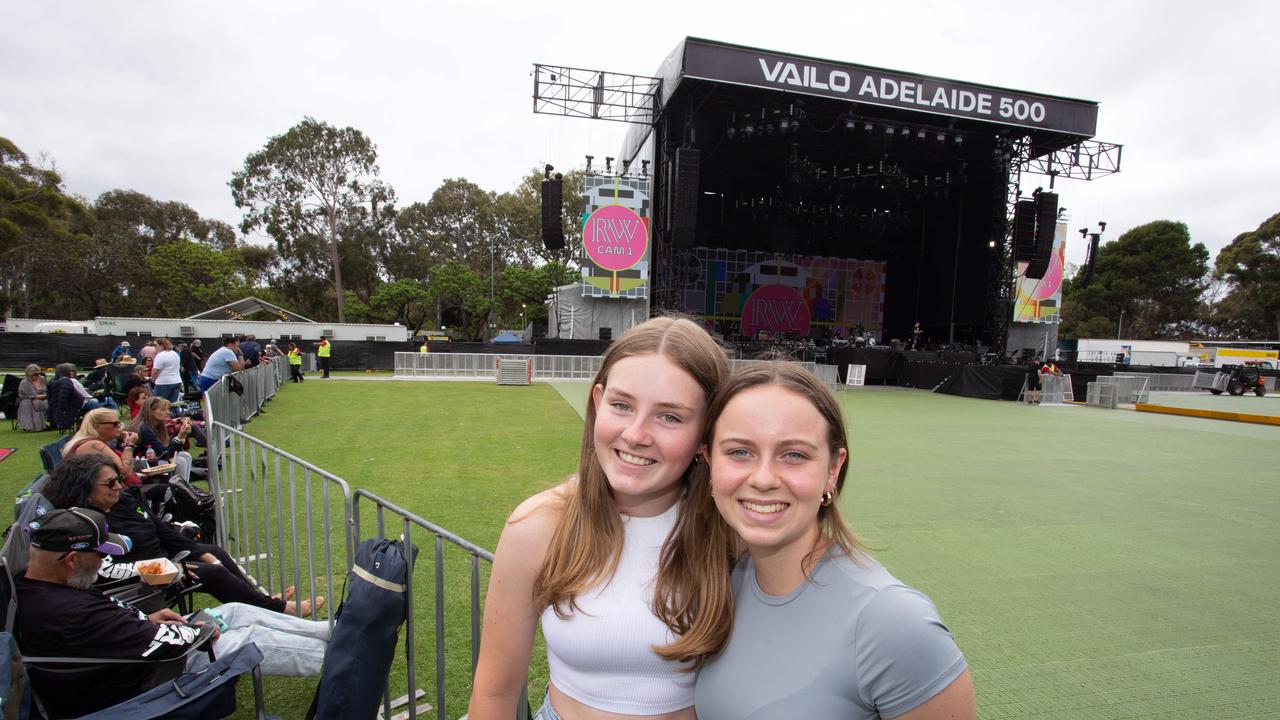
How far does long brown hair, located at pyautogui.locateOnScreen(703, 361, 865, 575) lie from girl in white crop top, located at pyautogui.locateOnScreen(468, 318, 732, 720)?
0.07 m

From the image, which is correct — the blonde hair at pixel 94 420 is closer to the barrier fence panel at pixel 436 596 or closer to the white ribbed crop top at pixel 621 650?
the barrier fence panel at pixel 436 596

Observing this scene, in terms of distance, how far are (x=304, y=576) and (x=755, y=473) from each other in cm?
428

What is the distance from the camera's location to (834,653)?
3.21 feet

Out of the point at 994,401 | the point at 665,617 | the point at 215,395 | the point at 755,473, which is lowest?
the point at 994,401

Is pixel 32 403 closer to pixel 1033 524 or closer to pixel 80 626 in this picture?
pixel 80 626

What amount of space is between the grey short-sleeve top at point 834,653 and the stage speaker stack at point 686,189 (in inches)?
624

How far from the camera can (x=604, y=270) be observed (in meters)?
20.2

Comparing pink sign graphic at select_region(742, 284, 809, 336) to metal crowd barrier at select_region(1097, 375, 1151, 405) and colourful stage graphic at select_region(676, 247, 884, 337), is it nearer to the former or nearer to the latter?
colourful stage graphic at select_region(676, 247, 884, 337)

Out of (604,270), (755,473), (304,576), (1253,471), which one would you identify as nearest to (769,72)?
(604,270)

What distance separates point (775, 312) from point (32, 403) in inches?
1047

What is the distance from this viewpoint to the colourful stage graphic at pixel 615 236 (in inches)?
774

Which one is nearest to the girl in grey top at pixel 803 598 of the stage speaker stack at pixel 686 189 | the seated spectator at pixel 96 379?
the seated spectator at pixel 96 379

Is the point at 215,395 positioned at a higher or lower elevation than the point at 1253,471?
higher

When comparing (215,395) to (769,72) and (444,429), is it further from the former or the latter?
(769,72)
